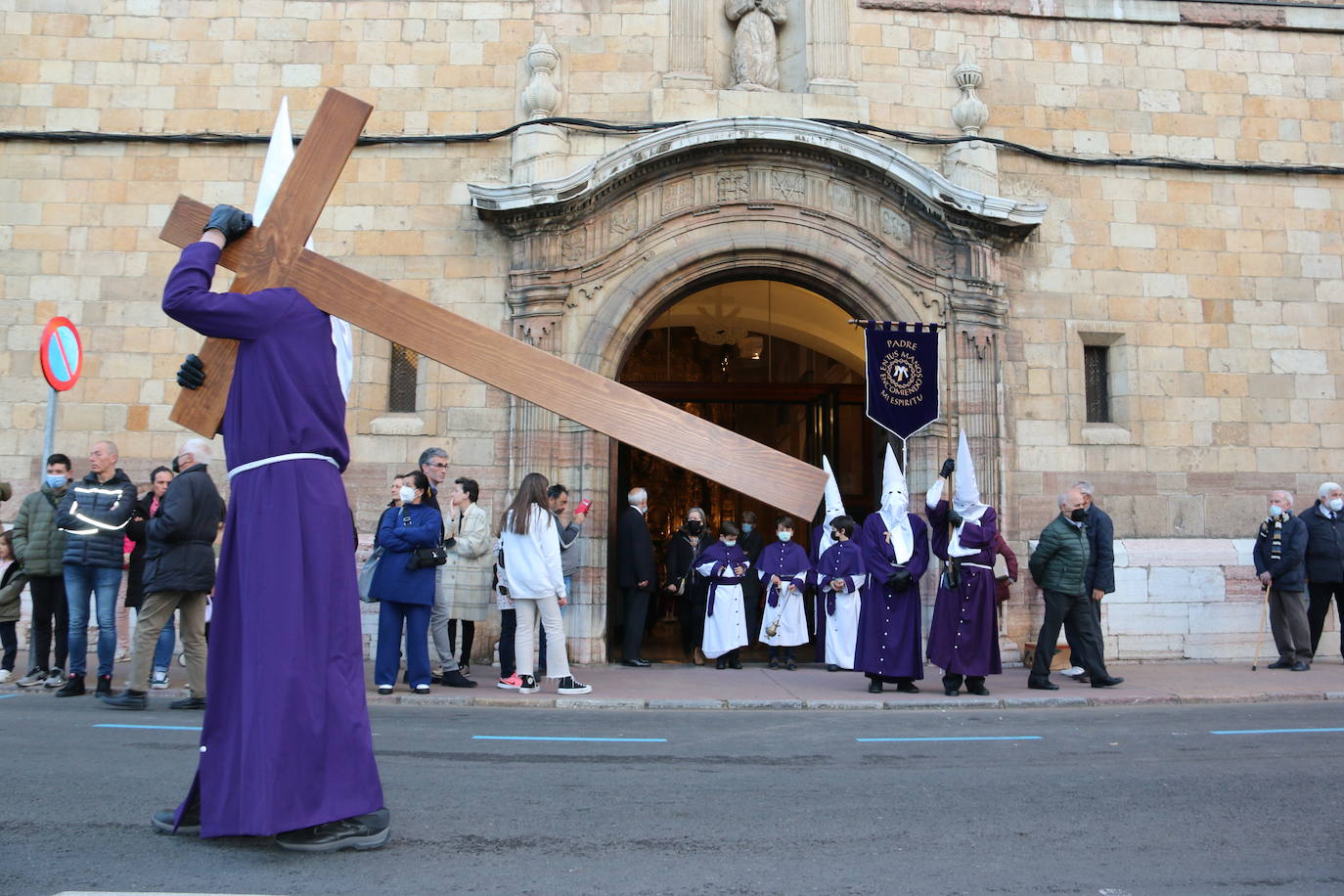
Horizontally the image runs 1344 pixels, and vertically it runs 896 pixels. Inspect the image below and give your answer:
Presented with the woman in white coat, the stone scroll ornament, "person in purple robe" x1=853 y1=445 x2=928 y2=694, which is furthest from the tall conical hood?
the woman in white coat

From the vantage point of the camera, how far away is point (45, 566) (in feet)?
30.5

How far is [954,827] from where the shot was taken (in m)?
4.58

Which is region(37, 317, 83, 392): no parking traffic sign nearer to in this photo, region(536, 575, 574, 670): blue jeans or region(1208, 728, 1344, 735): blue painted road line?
region(536, 575, 574, 670): blue jeans

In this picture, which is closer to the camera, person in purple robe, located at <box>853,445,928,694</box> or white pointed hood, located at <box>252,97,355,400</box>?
white pointed hood, located at <box>252,97,355,400</box>

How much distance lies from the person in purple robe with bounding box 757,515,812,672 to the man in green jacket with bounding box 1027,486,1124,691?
2558mm

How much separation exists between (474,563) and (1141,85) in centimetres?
981

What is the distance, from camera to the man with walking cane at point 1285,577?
1145 centimetres

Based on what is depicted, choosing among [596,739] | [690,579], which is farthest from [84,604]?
[690,579]

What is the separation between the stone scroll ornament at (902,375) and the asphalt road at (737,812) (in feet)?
16.9

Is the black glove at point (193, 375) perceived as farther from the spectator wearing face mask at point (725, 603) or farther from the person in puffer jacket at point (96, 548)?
the spectator wearing face mask at point (725, 603)

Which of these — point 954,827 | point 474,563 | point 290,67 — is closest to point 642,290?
point 474,563

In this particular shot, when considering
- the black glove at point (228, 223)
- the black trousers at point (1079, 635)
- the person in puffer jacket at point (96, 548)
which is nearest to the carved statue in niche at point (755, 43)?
the black trousers at point (1079, 635)

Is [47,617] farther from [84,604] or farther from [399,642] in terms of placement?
[399,642]

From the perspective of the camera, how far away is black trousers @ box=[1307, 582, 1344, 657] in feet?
39.1
